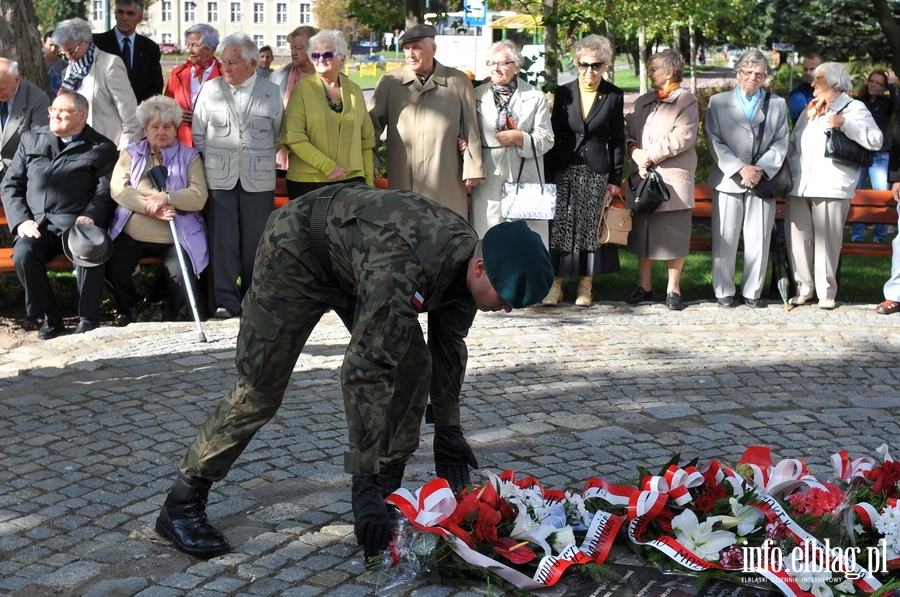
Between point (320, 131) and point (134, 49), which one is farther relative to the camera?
point (134, 49)

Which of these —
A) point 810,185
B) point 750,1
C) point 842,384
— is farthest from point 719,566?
point 750,1

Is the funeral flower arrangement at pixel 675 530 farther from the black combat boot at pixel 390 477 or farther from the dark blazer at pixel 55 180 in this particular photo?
the dark blazer at pixel 55 180

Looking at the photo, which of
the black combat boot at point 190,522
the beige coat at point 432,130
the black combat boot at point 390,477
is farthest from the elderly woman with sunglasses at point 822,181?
the black combat boot at point 190,522

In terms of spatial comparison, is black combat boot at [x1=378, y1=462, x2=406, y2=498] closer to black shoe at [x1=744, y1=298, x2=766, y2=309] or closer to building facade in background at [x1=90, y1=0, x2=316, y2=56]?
black shoe at [x1=744, y1=298, x2=766, y2=309]

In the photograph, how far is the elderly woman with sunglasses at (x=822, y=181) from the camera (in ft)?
30.8

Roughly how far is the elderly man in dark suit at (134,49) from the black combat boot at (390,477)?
5922 mm

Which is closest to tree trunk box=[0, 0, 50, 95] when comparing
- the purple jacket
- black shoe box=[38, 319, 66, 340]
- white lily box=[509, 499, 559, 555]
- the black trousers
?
the purple jacket

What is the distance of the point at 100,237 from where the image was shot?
27.3 ft

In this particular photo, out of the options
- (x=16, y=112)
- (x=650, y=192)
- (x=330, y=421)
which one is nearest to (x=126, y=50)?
(x=16, y=112)

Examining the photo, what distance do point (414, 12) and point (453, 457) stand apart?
821 centimetres

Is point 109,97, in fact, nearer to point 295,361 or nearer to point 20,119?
point 20,119

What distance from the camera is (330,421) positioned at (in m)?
6.44

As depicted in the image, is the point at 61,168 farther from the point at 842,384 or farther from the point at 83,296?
the point at 842,384

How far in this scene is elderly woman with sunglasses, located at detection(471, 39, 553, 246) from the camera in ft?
29.0
